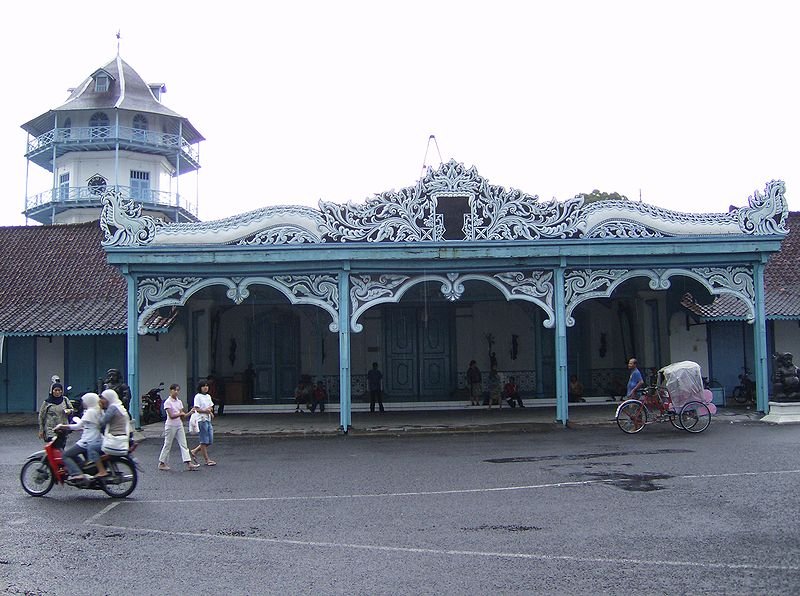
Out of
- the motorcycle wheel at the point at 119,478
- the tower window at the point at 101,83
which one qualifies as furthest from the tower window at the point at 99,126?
the motorcycle wheel at the point at 119,478

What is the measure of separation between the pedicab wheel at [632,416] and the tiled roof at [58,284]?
12641 millimetres

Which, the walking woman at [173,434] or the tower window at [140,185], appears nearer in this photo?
the walking woman at [173,434]

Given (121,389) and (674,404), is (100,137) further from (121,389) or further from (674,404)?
(674,404)

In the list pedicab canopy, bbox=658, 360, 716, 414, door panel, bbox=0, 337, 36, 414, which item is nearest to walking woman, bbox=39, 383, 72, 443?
door panel, bbox=0, 337, 36, 414

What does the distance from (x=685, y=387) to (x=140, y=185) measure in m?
38.9

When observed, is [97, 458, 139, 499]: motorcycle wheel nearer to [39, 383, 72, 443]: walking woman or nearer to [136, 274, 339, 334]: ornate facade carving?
[39, 383, 72, 443]: walking woman

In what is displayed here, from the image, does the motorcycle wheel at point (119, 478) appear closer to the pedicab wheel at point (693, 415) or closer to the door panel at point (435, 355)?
the pedicab wheel at point (693, 415)

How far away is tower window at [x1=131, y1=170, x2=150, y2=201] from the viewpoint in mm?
46875

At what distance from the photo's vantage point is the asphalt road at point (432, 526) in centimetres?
639

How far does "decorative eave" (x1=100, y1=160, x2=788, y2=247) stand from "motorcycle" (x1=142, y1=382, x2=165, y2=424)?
4872mm

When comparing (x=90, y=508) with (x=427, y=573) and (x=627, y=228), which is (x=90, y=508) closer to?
(x=427, y=573)

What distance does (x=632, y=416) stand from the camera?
15.7m

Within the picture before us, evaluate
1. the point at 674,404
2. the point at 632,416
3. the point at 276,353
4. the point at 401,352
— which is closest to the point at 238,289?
the point at 276,353

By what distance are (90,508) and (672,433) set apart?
34.8ft
